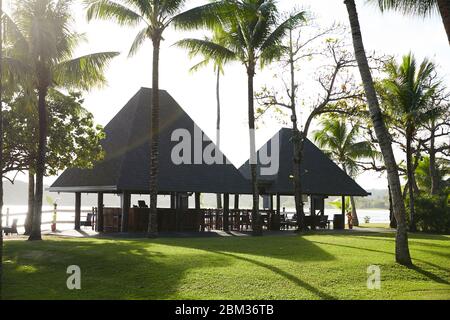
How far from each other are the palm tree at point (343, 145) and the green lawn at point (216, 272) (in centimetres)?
2727

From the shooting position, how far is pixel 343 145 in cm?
4741

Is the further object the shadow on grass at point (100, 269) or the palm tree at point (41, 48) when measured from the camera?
the palm tree at point (41, 48)

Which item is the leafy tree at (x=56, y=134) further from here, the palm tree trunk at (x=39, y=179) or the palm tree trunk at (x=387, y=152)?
the palm tree trunk at (x=387, y=152)

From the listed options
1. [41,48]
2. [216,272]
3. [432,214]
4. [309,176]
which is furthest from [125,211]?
[432,214]

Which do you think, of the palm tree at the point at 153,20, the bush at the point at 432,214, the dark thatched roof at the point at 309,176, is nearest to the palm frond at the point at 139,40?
the palm tree at the point at 153,20

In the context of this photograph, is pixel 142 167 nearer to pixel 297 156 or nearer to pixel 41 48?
pixel 41 48

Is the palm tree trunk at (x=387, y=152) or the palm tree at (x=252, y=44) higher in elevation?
the palm tree at (x=252, y=44)

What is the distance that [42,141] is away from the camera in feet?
71.6

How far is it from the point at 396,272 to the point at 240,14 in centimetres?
1423

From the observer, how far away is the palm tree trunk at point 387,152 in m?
15.3
